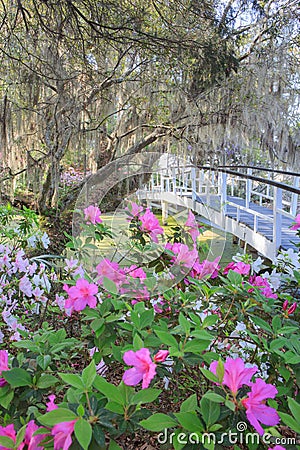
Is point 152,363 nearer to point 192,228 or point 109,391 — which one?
point 109,391

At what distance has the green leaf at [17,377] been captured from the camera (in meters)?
0.45

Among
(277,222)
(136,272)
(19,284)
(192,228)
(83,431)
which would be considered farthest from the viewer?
(277,222)

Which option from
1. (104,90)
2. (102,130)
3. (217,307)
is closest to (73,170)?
(102,130)

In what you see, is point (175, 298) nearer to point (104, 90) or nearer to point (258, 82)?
point (104, 90)

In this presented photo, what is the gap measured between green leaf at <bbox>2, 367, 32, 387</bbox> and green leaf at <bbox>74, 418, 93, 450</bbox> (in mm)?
124

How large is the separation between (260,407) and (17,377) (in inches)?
10.7

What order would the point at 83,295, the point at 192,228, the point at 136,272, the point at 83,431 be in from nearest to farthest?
the point at 83,431 < the point at 83,295 < the point at 136,272 < the point at 192,228

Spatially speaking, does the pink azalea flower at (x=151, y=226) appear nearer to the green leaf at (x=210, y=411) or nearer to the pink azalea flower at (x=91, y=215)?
the pink azalea flower at (x=91, y=215)

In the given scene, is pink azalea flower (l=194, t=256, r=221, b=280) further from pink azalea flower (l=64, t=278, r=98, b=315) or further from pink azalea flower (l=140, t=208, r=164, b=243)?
pink azalea flower (l=64, t=278, r=98, b=315)

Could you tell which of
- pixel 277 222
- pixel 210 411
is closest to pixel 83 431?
pixel 210 411

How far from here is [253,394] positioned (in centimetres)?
40

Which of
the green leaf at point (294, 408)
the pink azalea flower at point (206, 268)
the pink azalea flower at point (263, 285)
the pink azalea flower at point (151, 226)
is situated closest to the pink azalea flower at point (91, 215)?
the pink azalea flower at point (151, 226)

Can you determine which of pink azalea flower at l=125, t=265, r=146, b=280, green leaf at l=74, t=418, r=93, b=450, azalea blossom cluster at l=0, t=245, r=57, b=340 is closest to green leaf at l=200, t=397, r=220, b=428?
green leaf at l=74, t=418, r=93, b=450

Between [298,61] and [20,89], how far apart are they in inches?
123
